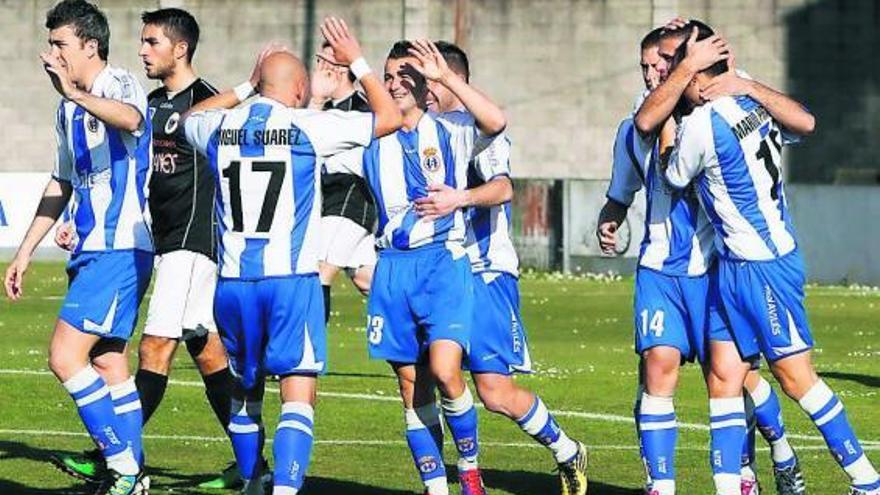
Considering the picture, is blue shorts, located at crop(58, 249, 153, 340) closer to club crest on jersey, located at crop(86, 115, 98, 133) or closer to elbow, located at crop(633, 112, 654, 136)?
club crest on jersey, located at crop(86, 115, 98, 133)

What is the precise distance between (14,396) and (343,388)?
2.41 meters

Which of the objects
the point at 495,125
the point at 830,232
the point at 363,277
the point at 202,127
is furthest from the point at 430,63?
the point at 830,232

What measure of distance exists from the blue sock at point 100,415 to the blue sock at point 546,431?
1.96m

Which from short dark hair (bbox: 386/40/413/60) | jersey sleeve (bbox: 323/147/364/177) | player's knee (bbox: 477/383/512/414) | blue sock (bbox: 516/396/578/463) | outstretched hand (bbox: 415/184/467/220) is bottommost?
blue sock (bbox: 516/396/578/463)

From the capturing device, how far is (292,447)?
1004 cm

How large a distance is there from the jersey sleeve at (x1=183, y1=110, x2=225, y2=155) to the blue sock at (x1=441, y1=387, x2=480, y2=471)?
1.78 metres

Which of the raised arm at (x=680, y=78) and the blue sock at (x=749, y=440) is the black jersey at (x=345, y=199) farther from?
the raised arm at (x=680, y=78)

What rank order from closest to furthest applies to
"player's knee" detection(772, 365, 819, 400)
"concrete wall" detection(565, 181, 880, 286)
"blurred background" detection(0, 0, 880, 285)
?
"player's knee" detection(772, 365, 819, 400) < "concrete wall" detection(565, 181, 880, 286) < "blurred background" detection(0, 0, 880, 285)

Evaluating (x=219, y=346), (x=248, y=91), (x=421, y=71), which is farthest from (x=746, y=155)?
(x=219, y=346)

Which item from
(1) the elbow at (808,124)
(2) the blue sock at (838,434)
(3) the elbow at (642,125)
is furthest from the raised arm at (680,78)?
(2) the blue sock at (838,434)

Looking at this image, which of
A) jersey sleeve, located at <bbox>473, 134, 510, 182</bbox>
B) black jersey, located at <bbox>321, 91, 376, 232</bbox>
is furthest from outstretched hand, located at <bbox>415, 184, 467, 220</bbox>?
black jersey, located at <bbox>321, 91, 376, 232</bbox>

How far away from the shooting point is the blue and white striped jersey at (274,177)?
9969mm

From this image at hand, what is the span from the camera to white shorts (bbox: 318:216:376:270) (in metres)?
16.7

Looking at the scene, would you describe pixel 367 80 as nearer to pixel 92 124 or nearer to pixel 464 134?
pixel 464 134
